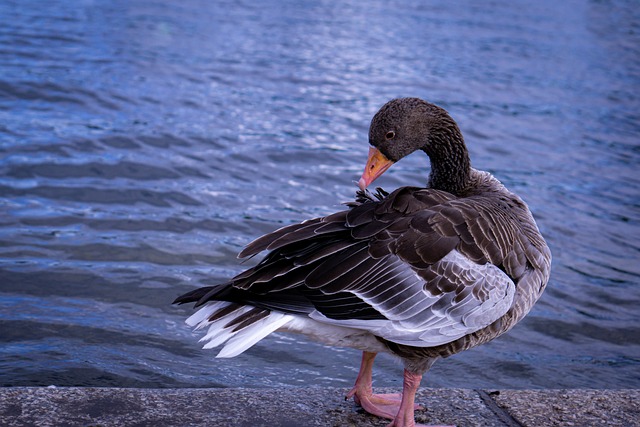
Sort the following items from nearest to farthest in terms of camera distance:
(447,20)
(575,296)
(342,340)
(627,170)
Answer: (342,340)
(575,296)
(627,170)
(447,20)

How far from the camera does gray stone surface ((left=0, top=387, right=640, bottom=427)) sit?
12.7ft

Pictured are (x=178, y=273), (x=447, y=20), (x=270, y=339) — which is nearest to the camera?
(x=270, y=339)

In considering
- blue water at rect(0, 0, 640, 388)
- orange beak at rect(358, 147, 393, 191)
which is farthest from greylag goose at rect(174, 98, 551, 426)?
blue water at rect(0, 0, 640, 388)

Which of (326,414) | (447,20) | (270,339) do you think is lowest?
(270,339)

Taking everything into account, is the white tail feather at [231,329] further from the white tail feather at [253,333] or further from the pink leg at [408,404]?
the pink leg at [408,404]

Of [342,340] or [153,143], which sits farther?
[153,143]

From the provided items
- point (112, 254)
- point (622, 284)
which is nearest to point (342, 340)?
point (112, 254)

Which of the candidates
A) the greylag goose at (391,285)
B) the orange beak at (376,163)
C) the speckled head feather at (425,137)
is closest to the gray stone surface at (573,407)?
the greylag goose at (391,285)

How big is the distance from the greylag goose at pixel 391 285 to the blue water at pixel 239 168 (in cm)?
189

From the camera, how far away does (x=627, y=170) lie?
474 inches

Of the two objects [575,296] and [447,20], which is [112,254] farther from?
[447,20]

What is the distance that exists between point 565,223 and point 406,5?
19.1 metres

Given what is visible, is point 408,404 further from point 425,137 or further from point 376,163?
point 425,137

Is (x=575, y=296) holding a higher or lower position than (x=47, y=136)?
lower
